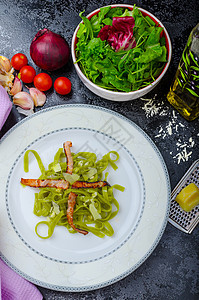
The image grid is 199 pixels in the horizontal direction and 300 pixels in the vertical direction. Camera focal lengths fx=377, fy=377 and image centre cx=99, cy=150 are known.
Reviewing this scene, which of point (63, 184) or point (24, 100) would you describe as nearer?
point (63, 184)

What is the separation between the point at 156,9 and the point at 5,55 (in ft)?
2.65

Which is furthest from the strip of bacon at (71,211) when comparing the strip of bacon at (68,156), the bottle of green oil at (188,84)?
the bottle of green oil at (188,84)

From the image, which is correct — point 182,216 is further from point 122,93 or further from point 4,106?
point 4,106

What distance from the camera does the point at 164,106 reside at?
1866 mm

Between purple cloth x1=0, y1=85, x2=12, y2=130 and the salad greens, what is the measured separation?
0.39m

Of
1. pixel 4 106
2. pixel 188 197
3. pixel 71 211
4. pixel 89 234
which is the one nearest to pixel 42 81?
pixel 4 106

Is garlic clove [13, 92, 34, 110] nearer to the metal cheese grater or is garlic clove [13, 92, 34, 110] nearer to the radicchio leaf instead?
the radicchio leaf

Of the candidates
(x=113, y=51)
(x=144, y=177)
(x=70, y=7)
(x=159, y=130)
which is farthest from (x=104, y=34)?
(x=144, y=177)

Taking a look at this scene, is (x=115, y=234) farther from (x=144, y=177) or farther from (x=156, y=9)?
(x=156, y=9)

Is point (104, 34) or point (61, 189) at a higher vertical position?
point (104, 34)

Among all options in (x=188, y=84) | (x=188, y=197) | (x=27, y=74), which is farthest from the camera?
(x=27, y=74)

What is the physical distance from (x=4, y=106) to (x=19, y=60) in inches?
10.4

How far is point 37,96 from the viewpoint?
6.02ft

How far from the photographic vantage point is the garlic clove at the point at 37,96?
72.2 inches
